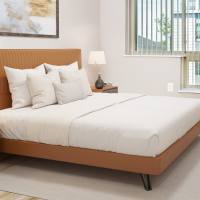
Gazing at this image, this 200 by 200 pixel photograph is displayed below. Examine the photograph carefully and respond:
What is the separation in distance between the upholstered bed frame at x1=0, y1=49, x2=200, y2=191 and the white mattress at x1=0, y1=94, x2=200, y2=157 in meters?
0.05

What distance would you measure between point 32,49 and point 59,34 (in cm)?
83

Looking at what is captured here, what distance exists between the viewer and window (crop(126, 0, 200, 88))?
5988mm

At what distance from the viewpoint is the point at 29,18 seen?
476 centimetres

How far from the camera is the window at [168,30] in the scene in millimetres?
5988

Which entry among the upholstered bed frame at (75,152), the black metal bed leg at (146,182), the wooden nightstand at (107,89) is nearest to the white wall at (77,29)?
the upholstered bed frame at (75,152)

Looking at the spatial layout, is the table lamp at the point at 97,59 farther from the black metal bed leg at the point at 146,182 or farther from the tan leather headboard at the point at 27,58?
the black metal bed leg at the point at 146,182

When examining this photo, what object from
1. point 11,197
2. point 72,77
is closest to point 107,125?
point 11,197

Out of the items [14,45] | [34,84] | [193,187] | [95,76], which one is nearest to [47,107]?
[34,84]

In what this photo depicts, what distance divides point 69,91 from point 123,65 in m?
2.30

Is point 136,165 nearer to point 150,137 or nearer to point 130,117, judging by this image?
point 150,137

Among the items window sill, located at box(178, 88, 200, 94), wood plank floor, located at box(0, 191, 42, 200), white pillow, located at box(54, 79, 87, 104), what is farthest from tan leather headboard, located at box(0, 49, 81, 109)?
window sill, located at box(178, 88, 200, 94)

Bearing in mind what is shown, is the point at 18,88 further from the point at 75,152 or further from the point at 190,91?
the point at 190,91

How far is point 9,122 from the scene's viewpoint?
3717 millimetres

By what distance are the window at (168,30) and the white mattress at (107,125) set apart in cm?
190
